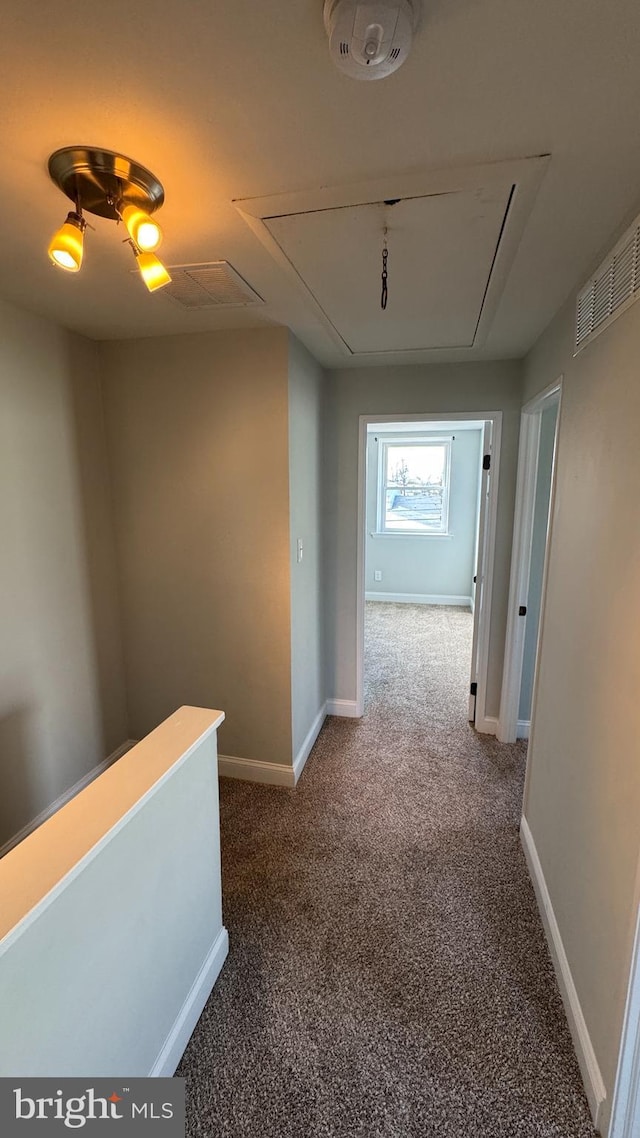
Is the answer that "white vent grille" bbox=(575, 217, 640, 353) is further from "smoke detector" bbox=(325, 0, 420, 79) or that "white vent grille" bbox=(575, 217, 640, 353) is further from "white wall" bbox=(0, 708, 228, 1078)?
"white wall" bbox=(0, 708, 228, 1078)

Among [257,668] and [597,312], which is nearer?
[597,312]

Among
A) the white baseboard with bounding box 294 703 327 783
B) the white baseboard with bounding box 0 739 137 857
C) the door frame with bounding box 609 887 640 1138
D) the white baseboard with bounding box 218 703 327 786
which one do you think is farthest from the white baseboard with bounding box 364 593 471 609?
the door frame with bounding box 609 887 640 1138

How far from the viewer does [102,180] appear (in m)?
1.08

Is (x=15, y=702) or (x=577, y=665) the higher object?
(x=577, y=665)

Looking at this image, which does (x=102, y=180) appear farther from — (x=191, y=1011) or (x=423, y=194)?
(x=191, y=1011)

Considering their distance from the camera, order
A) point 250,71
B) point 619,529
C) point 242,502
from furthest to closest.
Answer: point 242,502 < point 619,529 < point 250,71

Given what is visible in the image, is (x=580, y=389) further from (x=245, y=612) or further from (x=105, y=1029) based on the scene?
(x=105, y=1029)

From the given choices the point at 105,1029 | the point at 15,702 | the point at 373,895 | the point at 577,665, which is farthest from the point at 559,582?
the point at 15,702

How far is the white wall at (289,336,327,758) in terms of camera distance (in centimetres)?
233

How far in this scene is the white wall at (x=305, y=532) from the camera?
7.63 ft

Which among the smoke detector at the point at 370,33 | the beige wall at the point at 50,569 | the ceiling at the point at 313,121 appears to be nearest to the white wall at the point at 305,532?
the ceiling at the point at 313,121

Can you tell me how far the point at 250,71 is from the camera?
82 centimetres

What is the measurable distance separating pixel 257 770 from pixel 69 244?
243cm

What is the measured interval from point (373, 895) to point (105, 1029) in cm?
113
